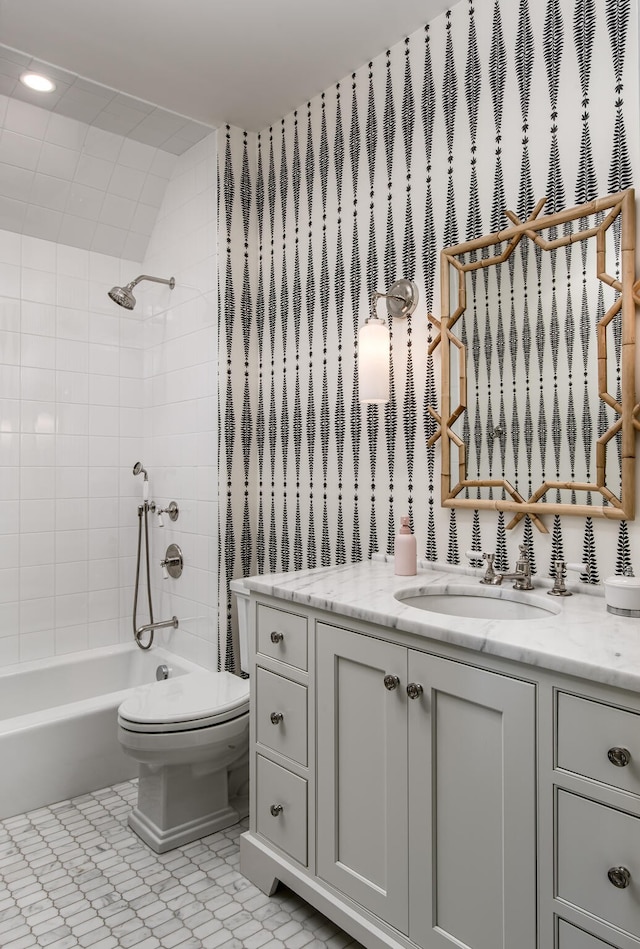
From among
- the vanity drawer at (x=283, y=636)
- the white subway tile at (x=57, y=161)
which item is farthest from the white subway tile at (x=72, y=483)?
the vanity drawer at (x=283, y=636)

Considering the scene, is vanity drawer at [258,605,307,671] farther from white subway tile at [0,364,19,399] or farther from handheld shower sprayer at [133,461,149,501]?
white subway tile at [0,364,19,399]

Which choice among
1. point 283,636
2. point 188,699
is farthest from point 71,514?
point 283,636

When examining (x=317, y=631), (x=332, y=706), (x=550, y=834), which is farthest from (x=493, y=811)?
(x=317, y=631)

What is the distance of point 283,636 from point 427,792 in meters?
0.59

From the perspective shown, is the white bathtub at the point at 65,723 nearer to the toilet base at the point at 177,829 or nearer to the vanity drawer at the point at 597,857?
the toilet base at the point at 177,829

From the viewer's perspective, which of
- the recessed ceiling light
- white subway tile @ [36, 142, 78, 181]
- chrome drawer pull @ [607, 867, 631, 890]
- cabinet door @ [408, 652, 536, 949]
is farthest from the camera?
white subway tile @ [36, 142, 78, 181]

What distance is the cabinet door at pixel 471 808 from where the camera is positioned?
114 cm

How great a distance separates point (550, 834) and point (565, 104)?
1732mm

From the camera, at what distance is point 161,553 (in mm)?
2965

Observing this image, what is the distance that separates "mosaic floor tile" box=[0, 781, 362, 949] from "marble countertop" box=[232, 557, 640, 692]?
2.97 ft

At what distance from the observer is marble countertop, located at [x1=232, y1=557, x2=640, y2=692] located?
1.06 metres

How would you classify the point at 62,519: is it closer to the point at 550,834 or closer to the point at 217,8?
the point at 217,8

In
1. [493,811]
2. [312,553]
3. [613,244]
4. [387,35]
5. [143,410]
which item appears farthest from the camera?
[143,410]

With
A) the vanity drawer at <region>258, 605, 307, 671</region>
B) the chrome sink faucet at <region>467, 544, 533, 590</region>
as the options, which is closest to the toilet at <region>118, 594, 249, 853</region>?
the vanity drawer at <region>258, 605, 307, 671</region>
